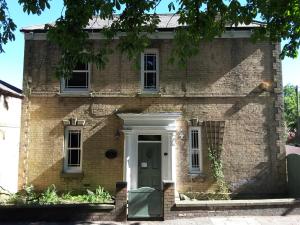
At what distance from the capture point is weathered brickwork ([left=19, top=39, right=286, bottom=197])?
52.6ft

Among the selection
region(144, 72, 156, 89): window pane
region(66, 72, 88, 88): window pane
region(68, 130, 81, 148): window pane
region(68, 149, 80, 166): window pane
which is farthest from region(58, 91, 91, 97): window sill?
region(144, 72, 156, 89): window pane

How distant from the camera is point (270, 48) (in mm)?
16641

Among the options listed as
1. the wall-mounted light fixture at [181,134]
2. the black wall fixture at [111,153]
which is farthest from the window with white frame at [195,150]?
the black wall fixture at [111,153]

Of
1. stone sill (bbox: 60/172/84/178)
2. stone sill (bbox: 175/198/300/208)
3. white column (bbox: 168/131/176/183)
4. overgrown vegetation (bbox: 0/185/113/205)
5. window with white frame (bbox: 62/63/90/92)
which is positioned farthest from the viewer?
window with white frame (bbox: 62/63/90/92)

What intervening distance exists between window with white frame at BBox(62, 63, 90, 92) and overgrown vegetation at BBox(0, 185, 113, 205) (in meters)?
4.20

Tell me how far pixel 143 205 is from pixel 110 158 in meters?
4.92

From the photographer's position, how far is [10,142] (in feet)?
51.1

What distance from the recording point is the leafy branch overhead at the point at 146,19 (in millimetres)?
9102

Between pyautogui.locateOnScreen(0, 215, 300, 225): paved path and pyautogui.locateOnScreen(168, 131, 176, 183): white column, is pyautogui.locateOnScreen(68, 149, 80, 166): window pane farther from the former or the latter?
pyautogui.locateOnScreen(0, 215, 300, 225): paved path

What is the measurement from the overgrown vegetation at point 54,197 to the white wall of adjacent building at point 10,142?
545 mm

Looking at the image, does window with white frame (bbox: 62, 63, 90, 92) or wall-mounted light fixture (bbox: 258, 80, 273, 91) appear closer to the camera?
wall-mounted light fixture (bbox: 258, 80, 273, 91)

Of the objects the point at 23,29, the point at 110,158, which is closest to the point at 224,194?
the point at 110,158

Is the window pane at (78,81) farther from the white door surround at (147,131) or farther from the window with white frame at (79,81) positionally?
the white door surround at (147,131)

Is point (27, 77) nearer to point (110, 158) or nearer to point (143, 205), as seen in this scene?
point (110, 158)
